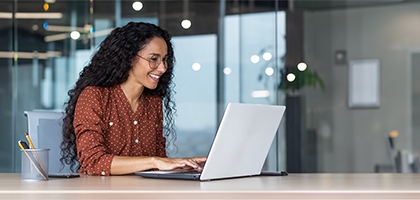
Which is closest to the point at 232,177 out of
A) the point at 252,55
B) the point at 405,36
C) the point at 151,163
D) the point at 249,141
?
the point at 249,141

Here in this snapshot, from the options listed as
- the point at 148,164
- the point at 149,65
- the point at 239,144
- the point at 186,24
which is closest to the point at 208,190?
the point at 239,144

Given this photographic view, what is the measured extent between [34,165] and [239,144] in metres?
0.66

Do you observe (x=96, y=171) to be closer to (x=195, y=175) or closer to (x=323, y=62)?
(x=195, y=175)

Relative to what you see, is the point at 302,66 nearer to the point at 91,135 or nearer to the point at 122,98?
the point at 122,98

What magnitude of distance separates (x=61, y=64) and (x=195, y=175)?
10.7 ft

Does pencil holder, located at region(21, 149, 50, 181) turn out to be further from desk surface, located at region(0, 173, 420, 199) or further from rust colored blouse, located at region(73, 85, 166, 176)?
rust colored blouse, located at region(73, 85, 166, 176)

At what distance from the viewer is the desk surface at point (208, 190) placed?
1.82 metres

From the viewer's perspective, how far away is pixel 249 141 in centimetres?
233

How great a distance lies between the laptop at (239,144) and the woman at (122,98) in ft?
1.67

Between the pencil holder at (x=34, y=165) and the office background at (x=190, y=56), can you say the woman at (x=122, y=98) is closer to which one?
the pencil holder at (x=34, y=165)

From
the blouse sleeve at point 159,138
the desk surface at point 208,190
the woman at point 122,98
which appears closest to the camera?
the desk surface at point 208,190

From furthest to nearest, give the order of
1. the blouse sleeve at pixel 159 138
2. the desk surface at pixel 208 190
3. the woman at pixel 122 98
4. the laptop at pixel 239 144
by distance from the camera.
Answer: the blouse sleeve at pixel 159 138
the woman at pixel 122 98
the laptop at pixel 239 144
the desk surface at pixel 208 190

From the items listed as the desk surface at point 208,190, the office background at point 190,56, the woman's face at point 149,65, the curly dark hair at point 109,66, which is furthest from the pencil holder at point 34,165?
the office background at point 190,56

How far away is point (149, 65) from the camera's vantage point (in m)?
3.00
